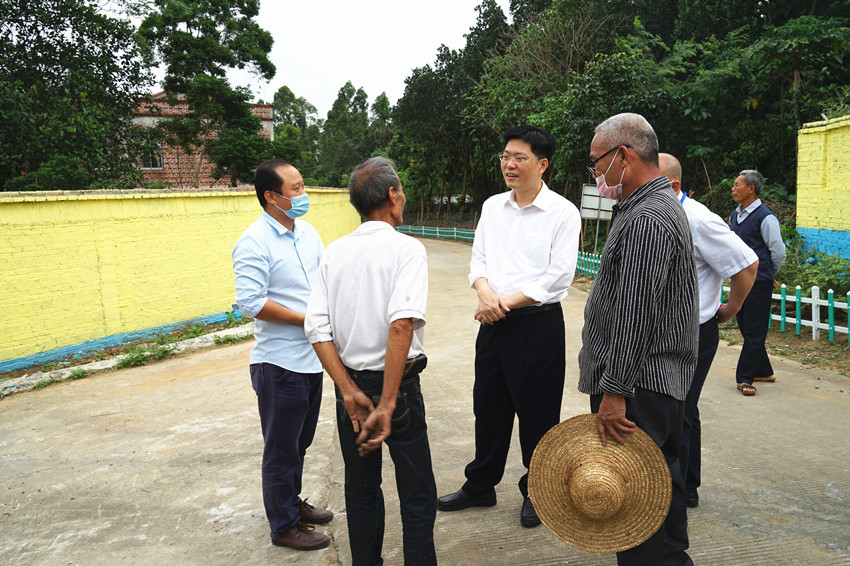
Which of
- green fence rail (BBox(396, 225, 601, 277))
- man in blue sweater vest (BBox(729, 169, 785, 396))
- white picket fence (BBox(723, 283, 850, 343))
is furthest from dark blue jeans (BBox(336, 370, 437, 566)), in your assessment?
green fence rail (BBox(396, 225, 601, 277))

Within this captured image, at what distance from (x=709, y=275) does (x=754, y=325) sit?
8.02 feet

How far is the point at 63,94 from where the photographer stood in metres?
11.0

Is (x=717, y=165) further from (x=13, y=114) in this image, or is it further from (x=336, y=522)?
(x=13, y=114)

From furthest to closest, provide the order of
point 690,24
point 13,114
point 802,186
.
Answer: point 690,24, point 13,114, point 802,186

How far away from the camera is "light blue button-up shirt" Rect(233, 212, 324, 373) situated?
2.84 meters

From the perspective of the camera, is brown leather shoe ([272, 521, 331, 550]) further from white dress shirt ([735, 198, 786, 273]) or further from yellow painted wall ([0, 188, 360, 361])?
yellow painted wall ([0, 188, 360, 361])

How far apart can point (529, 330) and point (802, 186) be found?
7.69 metres

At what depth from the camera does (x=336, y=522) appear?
3238 millimetres

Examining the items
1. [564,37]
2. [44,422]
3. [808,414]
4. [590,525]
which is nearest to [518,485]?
[590,525]

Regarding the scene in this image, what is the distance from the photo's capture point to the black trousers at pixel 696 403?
9.65ft

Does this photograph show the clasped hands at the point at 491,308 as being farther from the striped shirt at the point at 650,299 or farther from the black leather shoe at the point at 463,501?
the black leather shoe at the point at 463,501

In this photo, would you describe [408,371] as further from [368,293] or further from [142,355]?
[142,355]

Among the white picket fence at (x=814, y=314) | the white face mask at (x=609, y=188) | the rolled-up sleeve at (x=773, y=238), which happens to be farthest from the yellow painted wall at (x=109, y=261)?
the white picket fence at (x=814, y=314)

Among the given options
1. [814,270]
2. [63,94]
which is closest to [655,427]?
[814,270]
